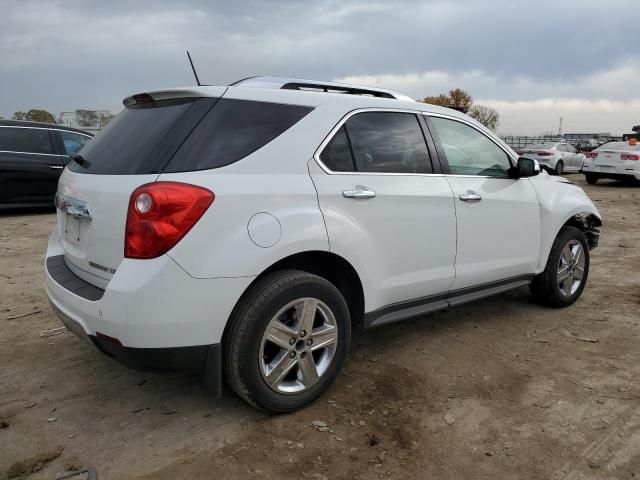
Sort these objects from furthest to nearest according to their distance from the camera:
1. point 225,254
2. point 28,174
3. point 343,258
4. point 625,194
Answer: point 625,194 < point 28,174 < point 343,258 < point 225,254

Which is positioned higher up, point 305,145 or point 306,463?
point 305,145

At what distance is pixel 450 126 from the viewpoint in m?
3.77

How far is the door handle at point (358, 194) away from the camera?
115 inches

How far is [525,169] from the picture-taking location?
4031 millimetres

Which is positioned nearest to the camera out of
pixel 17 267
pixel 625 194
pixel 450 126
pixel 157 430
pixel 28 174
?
pixel 157 430

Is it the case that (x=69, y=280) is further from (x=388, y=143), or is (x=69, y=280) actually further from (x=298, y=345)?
(x=388, y=143)

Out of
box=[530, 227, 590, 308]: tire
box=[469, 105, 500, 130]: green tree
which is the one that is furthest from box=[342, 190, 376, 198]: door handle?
box=[469, 105, 500, 130]: green tree

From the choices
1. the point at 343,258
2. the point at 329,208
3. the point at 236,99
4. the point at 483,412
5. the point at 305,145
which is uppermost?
the point at 236,99

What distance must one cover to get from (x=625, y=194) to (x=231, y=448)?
47.9 ft

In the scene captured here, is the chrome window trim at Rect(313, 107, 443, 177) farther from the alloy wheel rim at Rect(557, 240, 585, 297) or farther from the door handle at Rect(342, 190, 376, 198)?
the alloy wheel rim at Rect(557, 240, 585, 297)

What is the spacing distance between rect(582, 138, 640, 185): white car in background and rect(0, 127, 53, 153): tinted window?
48.4 ft

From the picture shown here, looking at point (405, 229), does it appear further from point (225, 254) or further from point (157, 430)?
point (157, 430)

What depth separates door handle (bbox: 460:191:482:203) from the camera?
11.8 ft

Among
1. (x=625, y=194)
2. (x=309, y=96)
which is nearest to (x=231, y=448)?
(x=309, y=96)
